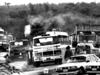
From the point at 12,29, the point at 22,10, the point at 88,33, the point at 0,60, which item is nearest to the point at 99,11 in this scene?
the point at 22,10

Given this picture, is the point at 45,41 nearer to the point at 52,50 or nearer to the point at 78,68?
the point at 52,50

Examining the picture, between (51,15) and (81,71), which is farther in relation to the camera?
(51,15)

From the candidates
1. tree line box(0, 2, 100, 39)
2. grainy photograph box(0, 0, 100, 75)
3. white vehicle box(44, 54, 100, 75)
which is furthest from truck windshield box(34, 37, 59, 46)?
tree line box(0, 2, 100, 39)

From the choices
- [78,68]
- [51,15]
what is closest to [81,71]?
[78,68]

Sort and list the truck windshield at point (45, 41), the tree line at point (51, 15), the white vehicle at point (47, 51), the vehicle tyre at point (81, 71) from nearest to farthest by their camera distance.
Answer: the vehicle tyre at point (81, 71) → the white vehicle at point (47, 51) → the truck windshield at point (45, 41) → the tree line at point (51, 15)

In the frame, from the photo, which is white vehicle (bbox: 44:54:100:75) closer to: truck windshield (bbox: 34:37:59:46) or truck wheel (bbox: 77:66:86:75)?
truck wheel (bbox: 77:66:86:75)

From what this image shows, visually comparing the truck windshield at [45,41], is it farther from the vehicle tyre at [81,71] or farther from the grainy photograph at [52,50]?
the vehicle tyre at [81,71]

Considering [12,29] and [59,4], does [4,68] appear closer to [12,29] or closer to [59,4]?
[12,29]

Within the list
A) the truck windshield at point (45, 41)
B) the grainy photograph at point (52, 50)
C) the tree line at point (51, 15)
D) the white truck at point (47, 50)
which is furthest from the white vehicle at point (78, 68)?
the tree line at point (51, 15)
